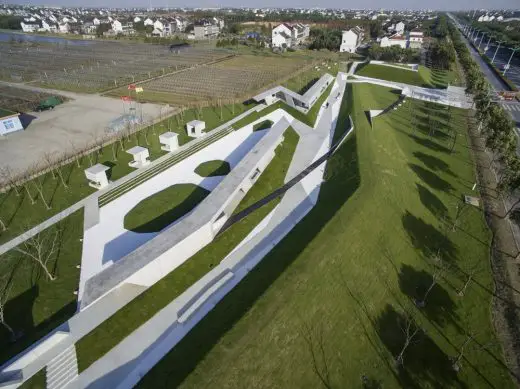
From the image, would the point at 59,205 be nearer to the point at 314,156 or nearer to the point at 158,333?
the point at 158,333

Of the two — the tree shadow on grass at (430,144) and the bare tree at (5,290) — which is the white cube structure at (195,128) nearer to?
the bare tree at (5,290)

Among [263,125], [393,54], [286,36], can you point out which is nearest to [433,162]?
[263,125]

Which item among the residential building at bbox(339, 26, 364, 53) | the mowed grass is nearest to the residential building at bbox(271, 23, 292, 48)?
the residential building at bbox(339, 26, 364, 53)

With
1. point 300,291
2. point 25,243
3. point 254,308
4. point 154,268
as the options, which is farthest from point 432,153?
point 25,243

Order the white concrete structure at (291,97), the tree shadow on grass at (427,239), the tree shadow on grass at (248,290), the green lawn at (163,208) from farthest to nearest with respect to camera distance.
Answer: the white concrete structure at (291,97) → the green lawn at (163,208) → the tree shadow on grass at (427,239) → the tree shadow on grass at (248,290)

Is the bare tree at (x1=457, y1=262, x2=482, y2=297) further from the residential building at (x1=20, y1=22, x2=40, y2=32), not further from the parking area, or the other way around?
the residential building at (x1=20, y1=22, x2=40, y2=32)

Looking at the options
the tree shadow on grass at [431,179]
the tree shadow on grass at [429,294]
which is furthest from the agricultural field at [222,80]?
the tree shadow on grass at [429,294]
